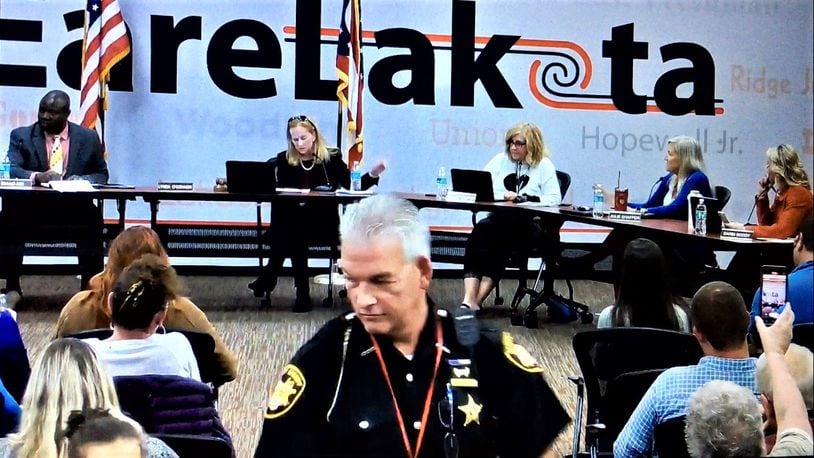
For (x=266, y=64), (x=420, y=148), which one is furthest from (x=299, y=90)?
(x=420, y=148)

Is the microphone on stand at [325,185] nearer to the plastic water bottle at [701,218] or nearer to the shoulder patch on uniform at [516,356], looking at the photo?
the plastic water bottle at [701,218]

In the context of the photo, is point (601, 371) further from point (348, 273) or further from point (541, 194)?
point (541, 194)

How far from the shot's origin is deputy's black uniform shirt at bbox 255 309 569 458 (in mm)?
1712

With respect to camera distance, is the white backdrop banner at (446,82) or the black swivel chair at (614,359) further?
the white backdrop banner at (446,82)

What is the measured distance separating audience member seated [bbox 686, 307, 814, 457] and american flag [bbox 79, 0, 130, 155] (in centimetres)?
655

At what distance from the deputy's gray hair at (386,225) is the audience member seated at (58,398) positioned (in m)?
0.90

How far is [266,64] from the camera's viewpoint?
8.86 meters

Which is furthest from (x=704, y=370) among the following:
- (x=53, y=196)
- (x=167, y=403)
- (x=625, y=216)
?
(x=53, y=196)

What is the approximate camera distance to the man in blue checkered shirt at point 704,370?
9.16 ft

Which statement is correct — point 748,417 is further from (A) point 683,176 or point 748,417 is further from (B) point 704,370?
(A) point 683,176

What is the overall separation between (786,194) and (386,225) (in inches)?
204

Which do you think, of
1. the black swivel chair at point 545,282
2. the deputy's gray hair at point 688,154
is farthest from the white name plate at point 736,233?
the black swivel chair at point 545,282

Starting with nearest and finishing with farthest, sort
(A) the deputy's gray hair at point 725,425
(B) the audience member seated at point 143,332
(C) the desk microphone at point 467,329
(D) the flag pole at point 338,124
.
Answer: (C) the desk microphone at point 467,329 < (A) the deputy's gray hair at point 725,425 < (B) the audience member seated at point 143,332 < (D) the flag pole at point 338,124

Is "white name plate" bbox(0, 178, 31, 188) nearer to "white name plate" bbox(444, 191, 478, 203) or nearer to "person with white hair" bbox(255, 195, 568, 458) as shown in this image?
"white name plate" bbox(444, 191, 478, 203)
